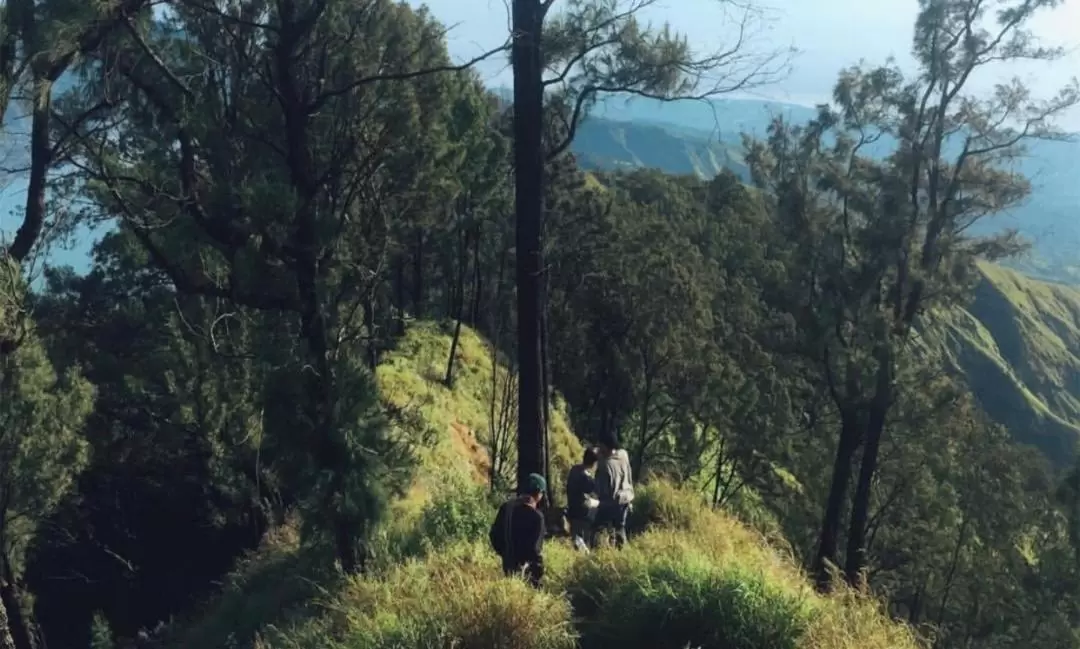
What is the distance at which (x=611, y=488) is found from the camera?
9.79 metres

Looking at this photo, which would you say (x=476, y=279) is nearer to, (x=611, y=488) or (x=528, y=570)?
(x=611, y=488)

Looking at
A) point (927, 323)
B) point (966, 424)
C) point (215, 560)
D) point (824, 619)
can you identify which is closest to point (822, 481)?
point (966, 424)

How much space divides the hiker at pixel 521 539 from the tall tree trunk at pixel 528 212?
1651 mm

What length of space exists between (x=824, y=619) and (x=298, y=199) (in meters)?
6.50

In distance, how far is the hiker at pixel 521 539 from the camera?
6891mm

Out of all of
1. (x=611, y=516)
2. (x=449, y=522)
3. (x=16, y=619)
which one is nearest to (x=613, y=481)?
(x=611, y=516)

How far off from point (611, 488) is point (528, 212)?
11.1 feet

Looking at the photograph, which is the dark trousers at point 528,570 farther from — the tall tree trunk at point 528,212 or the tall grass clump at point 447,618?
the tall tree trunk at point 528,212

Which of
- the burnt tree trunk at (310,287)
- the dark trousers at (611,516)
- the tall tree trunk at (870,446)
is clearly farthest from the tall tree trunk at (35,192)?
the tall tree trunk at (870,446)

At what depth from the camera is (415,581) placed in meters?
6.47

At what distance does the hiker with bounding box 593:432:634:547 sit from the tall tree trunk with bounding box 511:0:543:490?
0.99 m

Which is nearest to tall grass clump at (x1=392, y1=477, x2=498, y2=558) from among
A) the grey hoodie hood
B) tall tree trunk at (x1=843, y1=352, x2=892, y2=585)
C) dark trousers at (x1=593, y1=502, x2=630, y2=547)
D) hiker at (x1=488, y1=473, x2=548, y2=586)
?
dark trousers at (x1=593, y1=502, x2=630, y2=547)

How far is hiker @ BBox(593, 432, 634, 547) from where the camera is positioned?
9781mm

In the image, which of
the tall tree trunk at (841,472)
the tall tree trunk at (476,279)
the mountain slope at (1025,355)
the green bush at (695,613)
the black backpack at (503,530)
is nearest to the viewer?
the green bush at (695,613)
